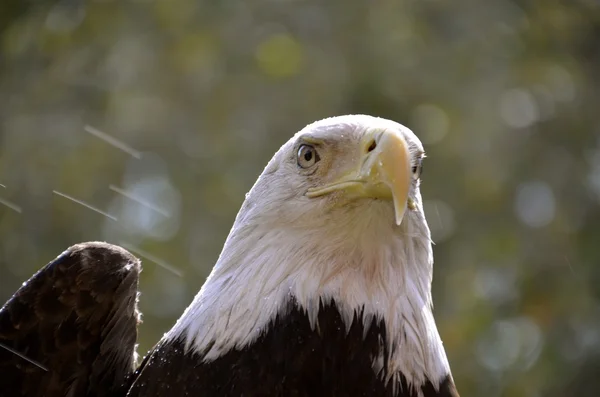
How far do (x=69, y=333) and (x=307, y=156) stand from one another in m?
1.03

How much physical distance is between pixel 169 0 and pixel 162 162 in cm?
161

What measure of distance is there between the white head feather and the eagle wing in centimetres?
42

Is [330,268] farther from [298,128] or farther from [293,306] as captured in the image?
[298,128]

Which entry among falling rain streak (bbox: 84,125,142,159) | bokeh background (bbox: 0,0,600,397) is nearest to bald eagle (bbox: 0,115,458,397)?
bokeh background (bbox: 0,0,600,397)

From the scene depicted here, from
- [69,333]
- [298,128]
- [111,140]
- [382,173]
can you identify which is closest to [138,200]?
[111,140]

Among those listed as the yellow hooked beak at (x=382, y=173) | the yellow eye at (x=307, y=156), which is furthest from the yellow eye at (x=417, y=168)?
the yellow eye at (x=307, y=156)

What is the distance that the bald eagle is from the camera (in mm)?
3391

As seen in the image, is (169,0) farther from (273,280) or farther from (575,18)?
(273,280)

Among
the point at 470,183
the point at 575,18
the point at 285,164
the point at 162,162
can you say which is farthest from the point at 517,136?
the point at 285,164

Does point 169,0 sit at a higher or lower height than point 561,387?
higher

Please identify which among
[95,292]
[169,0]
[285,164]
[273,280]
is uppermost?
[169,0]

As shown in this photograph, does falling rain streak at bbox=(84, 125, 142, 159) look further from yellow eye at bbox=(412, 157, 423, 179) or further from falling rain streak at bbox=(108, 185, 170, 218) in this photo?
yellow eye at bbox=(412, 157, 423, 179)

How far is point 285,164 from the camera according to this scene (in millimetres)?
3805

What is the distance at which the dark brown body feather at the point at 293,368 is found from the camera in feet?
10.9
